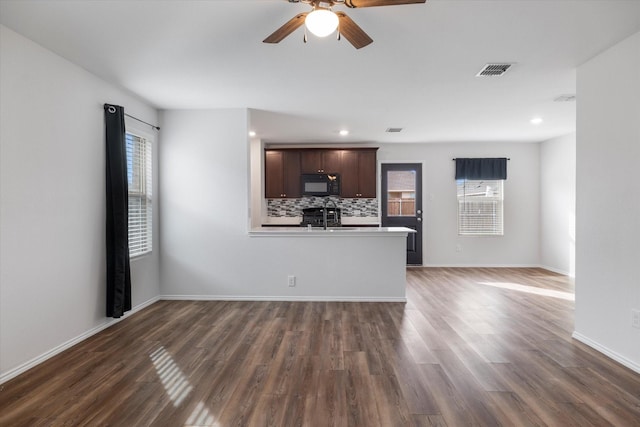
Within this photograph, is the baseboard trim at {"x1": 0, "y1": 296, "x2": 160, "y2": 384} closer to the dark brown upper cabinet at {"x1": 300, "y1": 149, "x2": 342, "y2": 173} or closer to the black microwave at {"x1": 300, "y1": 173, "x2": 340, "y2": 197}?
the black microwave at {"x1": 300, "y1": 173, "x2": 340, "y2": 197}

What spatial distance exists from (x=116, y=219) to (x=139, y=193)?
710 millimetres

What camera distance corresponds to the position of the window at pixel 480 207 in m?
6.93

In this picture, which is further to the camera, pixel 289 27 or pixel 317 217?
pixel 317 217

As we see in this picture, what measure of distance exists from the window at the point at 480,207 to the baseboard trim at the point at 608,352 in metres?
3.91

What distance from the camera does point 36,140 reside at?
8.82 feet

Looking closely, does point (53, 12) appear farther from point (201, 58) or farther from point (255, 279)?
point (255, 279)

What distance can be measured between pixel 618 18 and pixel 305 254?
3616 mm

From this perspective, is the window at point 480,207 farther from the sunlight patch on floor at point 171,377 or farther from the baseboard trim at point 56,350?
the baseboard trim at point 56,350

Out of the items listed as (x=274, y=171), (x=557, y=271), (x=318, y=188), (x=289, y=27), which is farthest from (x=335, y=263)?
(x=557, y=271)

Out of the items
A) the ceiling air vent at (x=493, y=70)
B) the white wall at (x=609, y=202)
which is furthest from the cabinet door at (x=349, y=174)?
the white wall at (x=609, y=202)

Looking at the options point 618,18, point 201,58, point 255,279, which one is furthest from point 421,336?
point 201,58

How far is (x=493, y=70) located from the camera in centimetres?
320

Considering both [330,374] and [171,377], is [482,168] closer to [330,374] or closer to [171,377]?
[330,374]

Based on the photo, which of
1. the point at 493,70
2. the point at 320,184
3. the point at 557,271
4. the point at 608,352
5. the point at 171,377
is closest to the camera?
the point at 171,377
